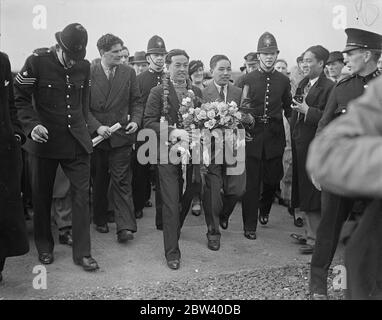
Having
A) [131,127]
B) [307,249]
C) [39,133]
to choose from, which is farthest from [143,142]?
[307,249]

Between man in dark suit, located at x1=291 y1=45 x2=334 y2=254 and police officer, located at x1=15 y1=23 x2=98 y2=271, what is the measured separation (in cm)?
238

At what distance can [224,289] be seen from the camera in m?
4.80

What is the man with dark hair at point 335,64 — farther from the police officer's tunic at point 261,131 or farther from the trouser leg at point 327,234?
the trouser leg at point 327,234

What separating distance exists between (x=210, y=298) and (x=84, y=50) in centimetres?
255

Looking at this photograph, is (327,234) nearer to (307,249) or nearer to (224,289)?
(224,289)

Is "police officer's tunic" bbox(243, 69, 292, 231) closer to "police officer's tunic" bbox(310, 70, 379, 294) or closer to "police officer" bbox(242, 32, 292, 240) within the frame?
"police officer" bbox(242, 32, 292, 240)

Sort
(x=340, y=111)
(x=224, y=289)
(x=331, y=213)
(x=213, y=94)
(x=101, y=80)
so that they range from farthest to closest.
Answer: (x=213, y=94) → (x=101, y=80) → (x=224, y=289) → (x=340, y=111) → (x=331, y=213)

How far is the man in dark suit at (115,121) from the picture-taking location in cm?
612

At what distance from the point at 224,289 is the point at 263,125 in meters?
2.46

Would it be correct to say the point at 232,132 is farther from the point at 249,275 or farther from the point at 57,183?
the point at 57,183

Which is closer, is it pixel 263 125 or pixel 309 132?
pixel 309 132

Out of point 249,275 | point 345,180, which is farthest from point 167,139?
point 345,180

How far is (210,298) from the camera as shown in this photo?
4.57 m

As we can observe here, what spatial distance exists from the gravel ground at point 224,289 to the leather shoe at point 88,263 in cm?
41
